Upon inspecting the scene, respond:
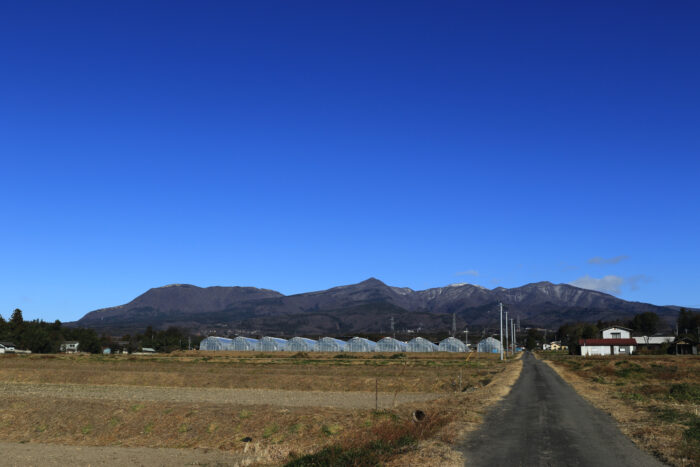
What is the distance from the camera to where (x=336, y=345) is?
17162 centimetres

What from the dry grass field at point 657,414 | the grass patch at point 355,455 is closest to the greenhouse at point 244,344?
the dry grass field at point 657,414

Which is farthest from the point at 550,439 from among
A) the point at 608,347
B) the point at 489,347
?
the point at 489,347

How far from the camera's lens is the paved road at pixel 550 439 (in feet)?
56.6

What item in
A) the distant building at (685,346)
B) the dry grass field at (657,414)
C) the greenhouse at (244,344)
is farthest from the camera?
the greenhouse at (244,344)

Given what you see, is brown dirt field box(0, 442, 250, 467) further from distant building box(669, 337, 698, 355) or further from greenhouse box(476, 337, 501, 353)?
greenhouse box(476, 337, 501, 353)

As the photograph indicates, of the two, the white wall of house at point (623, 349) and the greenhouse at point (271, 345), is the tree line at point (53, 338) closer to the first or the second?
the greenhouse at point (271, 345)

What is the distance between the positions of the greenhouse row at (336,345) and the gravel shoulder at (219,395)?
118 m

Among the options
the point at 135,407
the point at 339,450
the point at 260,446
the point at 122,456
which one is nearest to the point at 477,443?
the point at 339,450

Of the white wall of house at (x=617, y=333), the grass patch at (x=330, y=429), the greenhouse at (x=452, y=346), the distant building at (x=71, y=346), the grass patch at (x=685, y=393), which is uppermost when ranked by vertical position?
the white wall of house at (x=617, y=333)

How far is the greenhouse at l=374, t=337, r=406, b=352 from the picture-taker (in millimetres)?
166163

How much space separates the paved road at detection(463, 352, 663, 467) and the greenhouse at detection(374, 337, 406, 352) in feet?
445

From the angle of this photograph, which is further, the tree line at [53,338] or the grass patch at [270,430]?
the tree line at [53,338]

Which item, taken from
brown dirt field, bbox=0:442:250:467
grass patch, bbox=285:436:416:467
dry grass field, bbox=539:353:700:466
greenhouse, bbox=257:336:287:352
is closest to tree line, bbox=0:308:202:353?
greenhouse, bbox=257:336:287:352

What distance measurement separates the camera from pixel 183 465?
23.4 m
